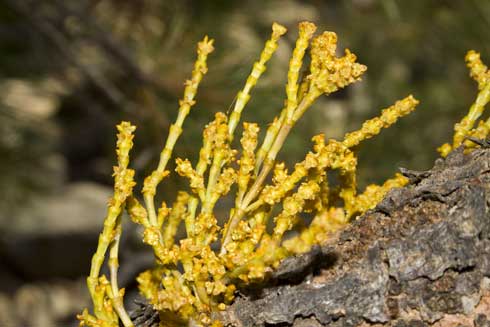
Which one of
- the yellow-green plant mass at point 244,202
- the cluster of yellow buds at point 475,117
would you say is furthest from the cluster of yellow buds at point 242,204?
the cluster of yellow buds at point 475,117

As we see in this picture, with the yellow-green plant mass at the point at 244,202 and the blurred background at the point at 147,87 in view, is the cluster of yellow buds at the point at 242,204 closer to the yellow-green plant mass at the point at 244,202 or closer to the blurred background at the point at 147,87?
the yellow-green plant mass at the point at 244,202

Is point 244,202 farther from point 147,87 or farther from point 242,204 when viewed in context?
point 147,87

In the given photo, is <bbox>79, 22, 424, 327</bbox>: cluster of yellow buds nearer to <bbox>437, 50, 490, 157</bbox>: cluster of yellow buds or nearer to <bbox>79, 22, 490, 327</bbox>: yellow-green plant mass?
<bbox>79, 22, 490, 327</bbox>: yellow-green plant mass

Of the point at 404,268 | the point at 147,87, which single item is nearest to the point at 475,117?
the point at 404,268

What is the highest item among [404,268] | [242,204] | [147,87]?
[147,87]

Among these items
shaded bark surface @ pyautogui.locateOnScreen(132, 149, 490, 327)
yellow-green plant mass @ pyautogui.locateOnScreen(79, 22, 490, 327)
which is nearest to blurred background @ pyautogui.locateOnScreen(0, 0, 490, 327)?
yellow-green plant mass @ pyautogui.locateOnScreen(79, 22, 490, 327)

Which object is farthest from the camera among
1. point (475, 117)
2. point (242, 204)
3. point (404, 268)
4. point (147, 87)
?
point (147, 87)
